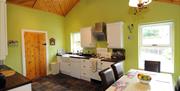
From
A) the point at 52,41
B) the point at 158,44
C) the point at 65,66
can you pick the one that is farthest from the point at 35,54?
the point at 158,44

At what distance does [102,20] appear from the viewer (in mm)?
4195

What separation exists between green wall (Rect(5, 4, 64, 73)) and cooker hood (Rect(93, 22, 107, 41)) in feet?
6.69

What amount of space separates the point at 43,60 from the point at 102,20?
2.88 m

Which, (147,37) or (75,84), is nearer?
(147,37)

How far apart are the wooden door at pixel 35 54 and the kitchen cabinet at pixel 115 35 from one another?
272cm

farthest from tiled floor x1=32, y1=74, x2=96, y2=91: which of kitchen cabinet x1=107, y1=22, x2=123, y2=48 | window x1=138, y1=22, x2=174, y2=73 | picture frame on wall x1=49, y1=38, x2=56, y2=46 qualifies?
window x1=138, y1=22, x2=174, y2=73

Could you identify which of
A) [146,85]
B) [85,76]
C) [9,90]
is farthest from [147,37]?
[9,90]

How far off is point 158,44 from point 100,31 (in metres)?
1.73

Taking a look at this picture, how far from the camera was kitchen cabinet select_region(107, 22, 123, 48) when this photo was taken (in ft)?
11.6

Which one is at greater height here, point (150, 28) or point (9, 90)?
point (150, 28)

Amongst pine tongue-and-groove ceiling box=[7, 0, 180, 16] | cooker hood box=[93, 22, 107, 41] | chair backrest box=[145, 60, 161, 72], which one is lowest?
chair backrest box=[145, 60, 161, 72]

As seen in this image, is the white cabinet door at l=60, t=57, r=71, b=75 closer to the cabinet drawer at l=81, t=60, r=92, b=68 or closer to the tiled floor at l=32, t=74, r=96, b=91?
the tiled floor at l=32, t=74, r=96, b=91

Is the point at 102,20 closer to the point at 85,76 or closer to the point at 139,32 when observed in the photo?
the point at 139,32

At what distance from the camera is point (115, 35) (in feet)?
11.8
